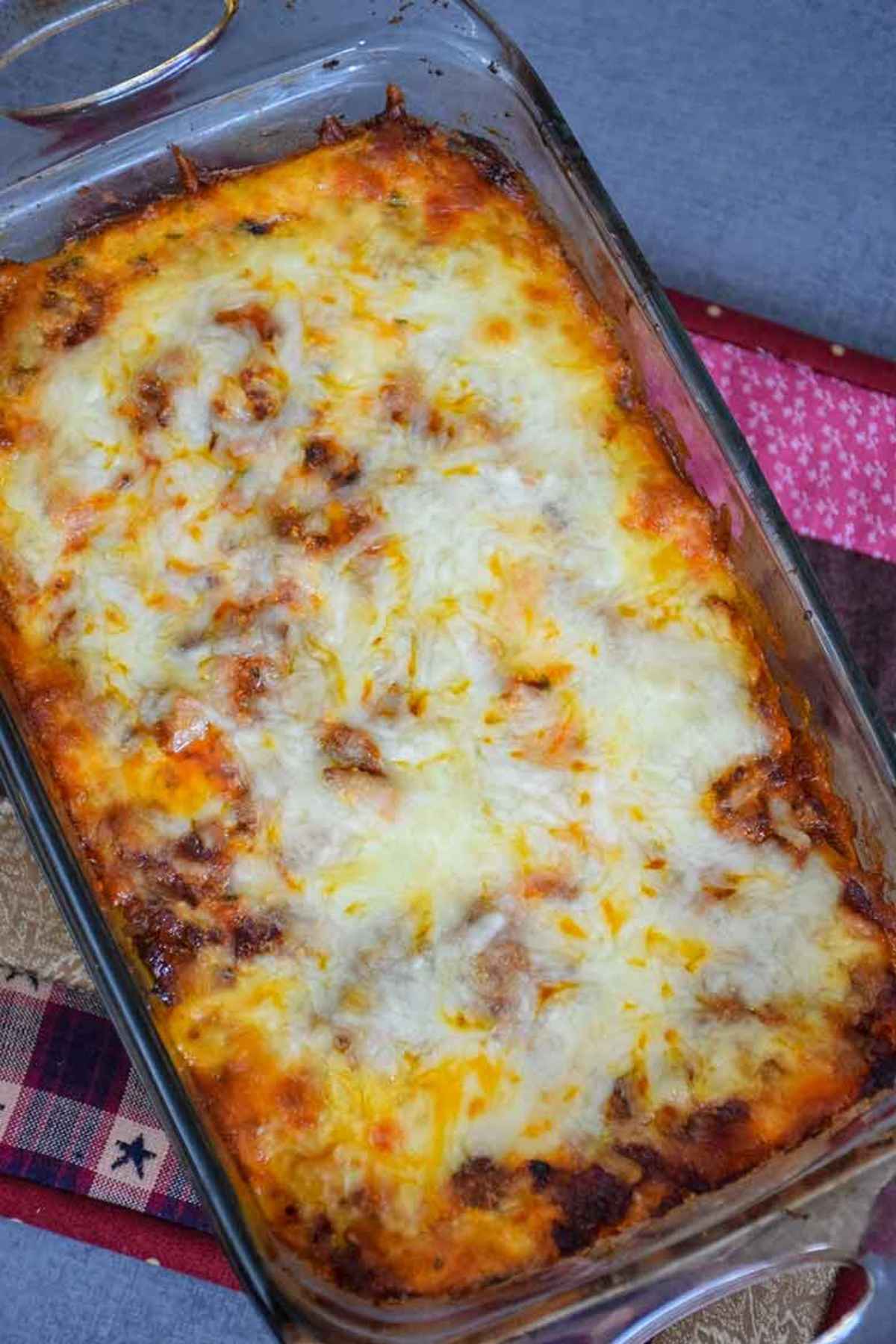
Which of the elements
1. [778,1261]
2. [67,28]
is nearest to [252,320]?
[67,28]

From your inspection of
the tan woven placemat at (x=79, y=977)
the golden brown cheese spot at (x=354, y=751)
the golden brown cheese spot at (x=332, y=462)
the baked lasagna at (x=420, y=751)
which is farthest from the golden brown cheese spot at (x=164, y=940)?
the golden brown cheese spot at (x=332, y=462)

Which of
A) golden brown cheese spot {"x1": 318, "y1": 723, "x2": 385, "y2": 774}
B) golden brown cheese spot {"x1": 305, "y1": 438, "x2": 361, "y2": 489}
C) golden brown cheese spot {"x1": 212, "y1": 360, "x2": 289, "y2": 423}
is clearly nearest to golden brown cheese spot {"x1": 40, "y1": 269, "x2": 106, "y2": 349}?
golden brown cheese spot {"x1": 212, "y1": 360, "x2": 289, "y2": 423}

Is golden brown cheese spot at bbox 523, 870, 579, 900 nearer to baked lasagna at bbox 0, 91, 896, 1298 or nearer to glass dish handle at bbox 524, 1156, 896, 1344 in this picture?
baked lasagna at bbox 0, 91, 896, 1298

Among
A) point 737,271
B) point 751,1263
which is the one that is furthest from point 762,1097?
point 737,271

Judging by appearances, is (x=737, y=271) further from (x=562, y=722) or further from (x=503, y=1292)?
(x=503, y=1292)

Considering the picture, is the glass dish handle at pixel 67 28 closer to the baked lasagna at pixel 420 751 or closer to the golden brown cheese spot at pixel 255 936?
the baked lasagna at pixel 420 751

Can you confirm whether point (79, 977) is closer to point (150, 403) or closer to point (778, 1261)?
point (150, 403)
